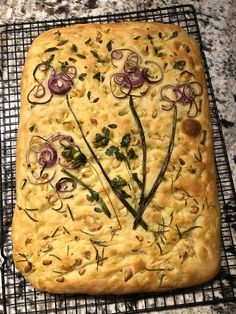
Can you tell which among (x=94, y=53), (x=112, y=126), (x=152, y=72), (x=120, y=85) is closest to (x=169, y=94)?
(x=152, y=72)

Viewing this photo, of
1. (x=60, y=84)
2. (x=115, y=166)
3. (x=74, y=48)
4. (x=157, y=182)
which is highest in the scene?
(x=74, y=48)

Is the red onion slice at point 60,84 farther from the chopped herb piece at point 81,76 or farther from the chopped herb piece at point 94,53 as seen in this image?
the chopped herb piece at point 94,53

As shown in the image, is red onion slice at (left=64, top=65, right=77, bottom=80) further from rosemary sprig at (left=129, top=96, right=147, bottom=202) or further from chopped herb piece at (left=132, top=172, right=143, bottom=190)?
chopped herb piece at (left=132, top=172, right=143, bottom=190)

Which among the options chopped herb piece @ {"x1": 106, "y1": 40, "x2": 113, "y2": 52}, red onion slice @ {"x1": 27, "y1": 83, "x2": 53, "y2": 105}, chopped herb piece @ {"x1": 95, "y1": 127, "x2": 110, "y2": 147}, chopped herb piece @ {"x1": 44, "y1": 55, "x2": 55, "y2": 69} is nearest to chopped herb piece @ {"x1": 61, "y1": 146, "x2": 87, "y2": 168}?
chopped herb piece @ {"x1": 95, "y1": 127, "x2": 110, "y2": 147}

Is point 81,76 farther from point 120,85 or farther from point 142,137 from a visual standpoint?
point 142,137

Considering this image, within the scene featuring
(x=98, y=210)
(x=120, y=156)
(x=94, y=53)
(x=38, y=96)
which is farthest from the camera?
(x=94, y=53)

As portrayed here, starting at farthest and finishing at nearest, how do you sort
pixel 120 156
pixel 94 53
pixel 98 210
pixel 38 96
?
pixel 94 53, pixel 38 96, pixel 120 156, pixel 98 210

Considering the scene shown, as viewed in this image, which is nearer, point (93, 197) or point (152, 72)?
point (93, 197)
